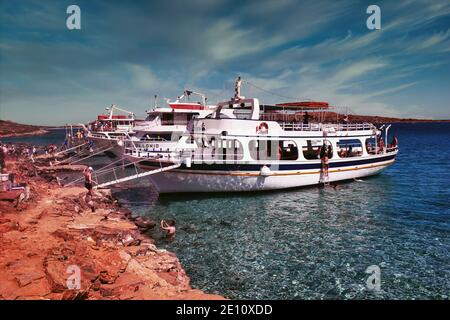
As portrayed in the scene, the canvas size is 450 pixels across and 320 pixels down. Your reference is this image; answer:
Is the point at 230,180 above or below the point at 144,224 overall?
above

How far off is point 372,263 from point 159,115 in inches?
1206

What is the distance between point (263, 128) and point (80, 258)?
56.6 feet

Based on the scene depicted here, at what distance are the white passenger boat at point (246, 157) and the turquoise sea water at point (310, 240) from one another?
112 centimetres

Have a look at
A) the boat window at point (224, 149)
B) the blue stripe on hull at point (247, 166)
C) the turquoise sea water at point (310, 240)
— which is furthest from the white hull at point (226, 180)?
the boat window at point (224, 149)

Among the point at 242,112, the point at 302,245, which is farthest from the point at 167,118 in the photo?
the point at 302,245

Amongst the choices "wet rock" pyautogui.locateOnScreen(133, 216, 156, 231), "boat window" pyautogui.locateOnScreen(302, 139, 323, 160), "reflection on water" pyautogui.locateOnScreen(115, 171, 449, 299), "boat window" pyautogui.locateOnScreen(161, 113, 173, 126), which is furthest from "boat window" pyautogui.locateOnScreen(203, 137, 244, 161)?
"boat window" pyautogui.locateOnScreen(161, 113, 173, 126)

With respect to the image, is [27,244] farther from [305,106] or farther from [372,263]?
[305,106]

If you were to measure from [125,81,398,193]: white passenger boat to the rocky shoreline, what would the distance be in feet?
19.2

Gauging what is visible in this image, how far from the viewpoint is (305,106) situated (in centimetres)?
2862

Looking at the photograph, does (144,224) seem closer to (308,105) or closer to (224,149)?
(224,149)

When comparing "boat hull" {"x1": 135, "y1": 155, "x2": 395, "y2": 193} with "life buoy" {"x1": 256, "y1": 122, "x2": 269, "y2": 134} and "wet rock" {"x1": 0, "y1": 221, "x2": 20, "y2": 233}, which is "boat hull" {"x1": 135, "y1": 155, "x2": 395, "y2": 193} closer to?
"life buoy" {"x1": 256, "y1": 122, "x2": 269, "y2": 134}

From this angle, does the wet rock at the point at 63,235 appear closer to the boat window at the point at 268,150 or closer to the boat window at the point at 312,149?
the boat window at the point at 268,150

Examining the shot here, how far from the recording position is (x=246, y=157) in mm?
22406

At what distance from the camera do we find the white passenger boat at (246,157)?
845 inches
